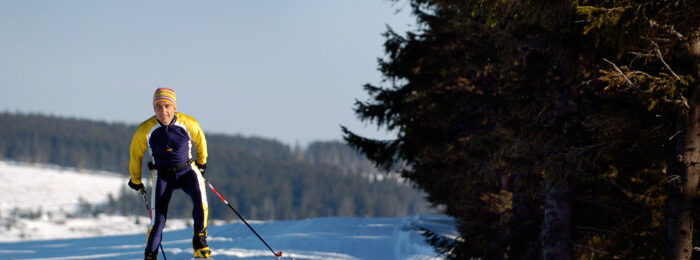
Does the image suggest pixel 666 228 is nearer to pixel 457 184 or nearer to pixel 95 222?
pixel 457 184

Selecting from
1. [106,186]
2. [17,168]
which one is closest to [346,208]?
[106,186]

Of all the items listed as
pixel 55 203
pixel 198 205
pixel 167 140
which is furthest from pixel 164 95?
pixel 55 203

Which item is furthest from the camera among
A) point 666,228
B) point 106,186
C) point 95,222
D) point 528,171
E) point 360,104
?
point 106,186

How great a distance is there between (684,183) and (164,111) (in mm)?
5516

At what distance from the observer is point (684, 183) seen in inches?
189

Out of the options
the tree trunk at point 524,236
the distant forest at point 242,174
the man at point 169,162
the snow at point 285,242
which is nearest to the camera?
the man at point 169,162

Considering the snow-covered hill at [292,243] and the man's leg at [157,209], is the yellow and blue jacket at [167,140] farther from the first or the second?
the snow-covered hill at [292,243]

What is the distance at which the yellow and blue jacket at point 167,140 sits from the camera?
6.14m

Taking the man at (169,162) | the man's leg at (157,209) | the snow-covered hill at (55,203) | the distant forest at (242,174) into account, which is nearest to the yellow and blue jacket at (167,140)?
the man at (169,162)

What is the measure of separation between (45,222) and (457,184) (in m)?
104

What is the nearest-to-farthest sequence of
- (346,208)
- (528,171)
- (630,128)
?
(630,128) → (528,171) → (346,208)

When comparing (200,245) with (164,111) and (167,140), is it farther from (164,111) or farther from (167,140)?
(164,111)

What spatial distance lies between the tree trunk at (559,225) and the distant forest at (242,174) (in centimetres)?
8843

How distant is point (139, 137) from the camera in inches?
243
